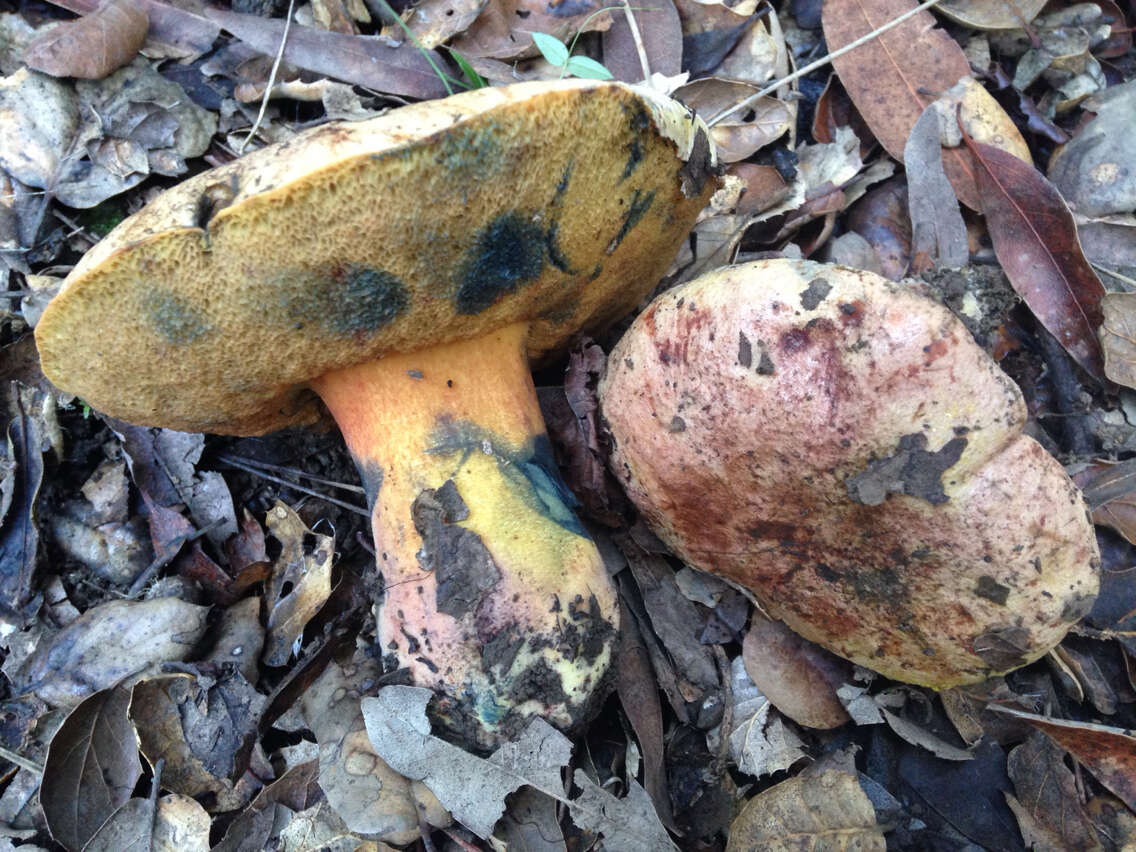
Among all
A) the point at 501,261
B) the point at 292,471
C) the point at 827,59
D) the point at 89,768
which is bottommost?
the point at 89,768

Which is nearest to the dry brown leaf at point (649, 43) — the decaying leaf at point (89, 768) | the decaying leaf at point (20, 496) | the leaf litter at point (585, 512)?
the leaf litter at point (585, 512)

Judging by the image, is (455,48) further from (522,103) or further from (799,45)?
(522,103)

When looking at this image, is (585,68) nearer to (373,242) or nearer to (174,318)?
(373,242)

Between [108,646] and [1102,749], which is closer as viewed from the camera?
[1102,749]

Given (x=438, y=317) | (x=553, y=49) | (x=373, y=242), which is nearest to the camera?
(x=373, y=242)

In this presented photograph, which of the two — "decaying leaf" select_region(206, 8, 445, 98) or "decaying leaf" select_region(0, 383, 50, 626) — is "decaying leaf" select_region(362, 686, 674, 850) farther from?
"decaying leaf" select_region(206, 8, 445, 98)

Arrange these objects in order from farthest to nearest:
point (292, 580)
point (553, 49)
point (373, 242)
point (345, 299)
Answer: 1. point (553, 49)
2. point (292, 580)
3. point (345, 299)
4. point (373, 242)

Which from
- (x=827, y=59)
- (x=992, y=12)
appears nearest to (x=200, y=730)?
(x=827, y=59)
